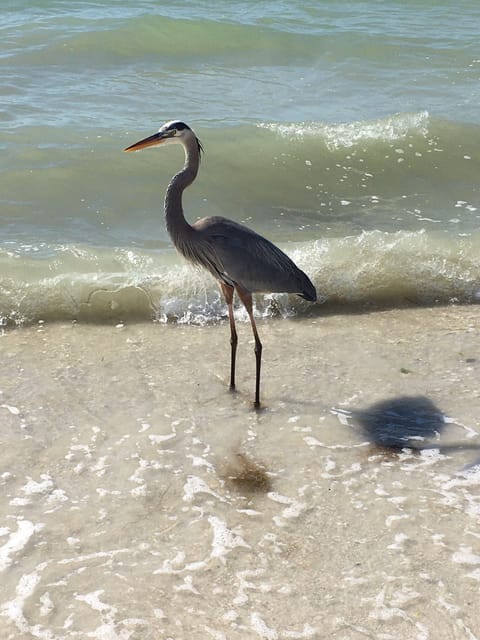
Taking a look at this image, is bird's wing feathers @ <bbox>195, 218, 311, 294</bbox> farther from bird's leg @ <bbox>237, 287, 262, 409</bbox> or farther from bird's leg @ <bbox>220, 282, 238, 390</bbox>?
bird's leg @ <bbox>220, 282, 238, 390</bbox>

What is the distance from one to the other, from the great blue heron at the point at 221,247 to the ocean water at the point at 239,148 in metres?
0.94

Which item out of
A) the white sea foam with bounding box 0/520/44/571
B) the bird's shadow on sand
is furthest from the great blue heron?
the white sea foam with bounding box 0/520/44/571

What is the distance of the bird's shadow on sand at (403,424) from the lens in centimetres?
509

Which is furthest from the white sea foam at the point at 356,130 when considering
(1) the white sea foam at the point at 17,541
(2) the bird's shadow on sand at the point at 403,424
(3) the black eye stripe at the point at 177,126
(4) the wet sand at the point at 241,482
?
(1) the white sea foam at the point at 17,541

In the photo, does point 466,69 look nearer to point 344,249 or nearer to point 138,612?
point 344,249

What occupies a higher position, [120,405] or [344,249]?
[344,249]

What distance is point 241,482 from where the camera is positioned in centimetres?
477

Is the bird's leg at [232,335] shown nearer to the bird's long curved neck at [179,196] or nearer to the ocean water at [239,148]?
the bird's long curved neck at [179,196]

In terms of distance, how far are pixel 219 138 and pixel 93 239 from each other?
268cm

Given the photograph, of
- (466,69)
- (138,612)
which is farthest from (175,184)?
(466,69)

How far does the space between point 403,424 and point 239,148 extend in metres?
5.40

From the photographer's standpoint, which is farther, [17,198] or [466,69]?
[466,69]

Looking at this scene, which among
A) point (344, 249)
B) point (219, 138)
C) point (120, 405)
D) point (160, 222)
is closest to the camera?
point (120, 405)

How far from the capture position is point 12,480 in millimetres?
4746
